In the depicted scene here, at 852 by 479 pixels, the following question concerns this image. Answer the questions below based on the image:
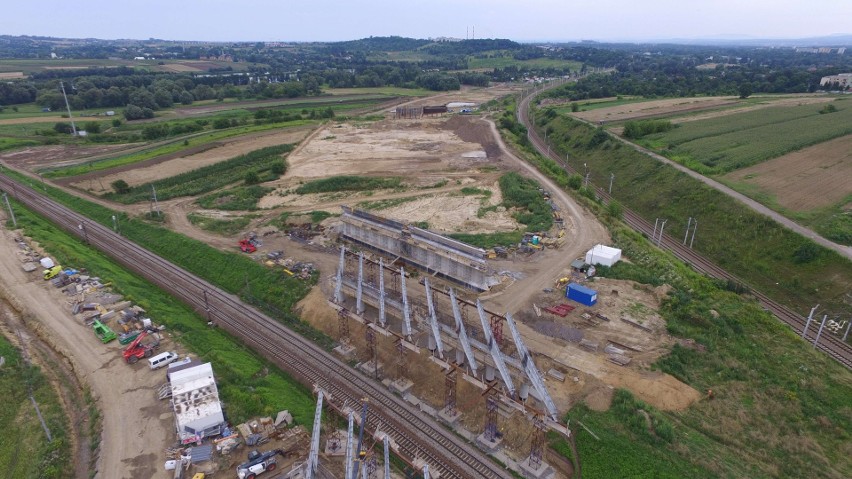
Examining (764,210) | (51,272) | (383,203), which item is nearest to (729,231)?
(764,210)

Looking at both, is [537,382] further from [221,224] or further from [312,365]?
[221,224]

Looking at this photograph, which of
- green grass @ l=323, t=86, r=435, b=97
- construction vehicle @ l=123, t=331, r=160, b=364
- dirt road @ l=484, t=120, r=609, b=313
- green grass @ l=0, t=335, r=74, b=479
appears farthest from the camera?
green grass @ l=323, t=86, r=435, b=97

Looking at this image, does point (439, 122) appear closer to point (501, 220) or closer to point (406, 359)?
point (501, 220)

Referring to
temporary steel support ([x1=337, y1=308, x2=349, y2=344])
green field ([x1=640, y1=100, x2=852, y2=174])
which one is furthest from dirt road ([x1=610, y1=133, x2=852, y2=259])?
temporary steel support ([x1=337, y1=308, x2=349, y2=344])

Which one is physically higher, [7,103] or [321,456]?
[7,103]

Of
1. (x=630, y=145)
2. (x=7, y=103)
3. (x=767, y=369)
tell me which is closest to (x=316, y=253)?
(x=767, y=369)

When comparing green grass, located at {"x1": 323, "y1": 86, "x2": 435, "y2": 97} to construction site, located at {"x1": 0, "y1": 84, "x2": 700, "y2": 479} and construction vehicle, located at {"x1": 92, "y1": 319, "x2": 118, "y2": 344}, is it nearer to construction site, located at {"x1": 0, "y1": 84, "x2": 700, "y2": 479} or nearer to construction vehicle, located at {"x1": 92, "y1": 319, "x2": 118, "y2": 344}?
construction site, located at {"x1": 0, "y1": 84, "x2": 700, "y2": 479}
